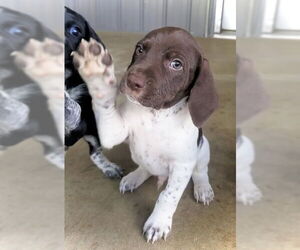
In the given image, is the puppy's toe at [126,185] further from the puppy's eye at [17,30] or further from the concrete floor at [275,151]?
the puppy's eye at [17,30]

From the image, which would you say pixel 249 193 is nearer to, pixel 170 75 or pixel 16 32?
pixel 170 75

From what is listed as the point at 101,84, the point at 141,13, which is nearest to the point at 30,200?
the point at 101,84

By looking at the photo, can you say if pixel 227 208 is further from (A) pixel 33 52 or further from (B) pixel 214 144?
(A) pixel 33 52

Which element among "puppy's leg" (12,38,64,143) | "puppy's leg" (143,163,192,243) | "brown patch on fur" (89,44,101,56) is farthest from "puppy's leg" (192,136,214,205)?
"puppy's leg" (12,38,64,143)

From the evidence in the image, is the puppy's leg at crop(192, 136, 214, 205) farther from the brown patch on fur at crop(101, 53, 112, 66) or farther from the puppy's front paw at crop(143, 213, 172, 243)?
the brown patch on fur at crop(101, 53, 112, 66)

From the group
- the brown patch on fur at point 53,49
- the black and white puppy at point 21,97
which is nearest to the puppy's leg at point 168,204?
the black and white puppy at point 21,97

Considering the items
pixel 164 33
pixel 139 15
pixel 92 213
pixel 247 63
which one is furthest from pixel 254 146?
Result: pixel 139 15

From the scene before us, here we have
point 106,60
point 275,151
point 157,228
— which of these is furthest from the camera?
point 157,228

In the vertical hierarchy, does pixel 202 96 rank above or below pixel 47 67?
below
